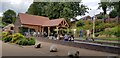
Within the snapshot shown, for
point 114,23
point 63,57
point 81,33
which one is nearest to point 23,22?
point 81,33

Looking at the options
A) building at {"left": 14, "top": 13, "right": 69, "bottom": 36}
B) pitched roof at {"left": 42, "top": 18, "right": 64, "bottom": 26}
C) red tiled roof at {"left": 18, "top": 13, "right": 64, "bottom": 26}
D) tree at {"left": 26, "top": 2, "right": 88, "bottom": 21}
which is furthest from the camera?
red tiled roof at {"left": 18, "top": 13, "right": 64, "bottom": 26}

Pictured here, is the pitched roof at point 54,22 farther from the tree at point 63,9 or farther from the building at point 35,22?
the tree at point 63,9

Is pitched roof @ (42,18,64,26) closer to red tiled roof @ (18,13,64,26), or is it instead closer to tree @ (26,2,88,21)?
red tiled roof @ (18,13,64,26)

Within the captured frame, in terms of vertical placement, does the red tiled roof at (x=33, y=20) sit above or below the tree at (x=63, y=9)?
below

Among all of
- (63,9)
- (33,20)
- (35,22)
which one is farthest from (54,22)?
(33,20)

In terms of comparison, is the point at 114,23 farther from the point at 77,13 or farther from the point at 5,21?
the point at 5,21

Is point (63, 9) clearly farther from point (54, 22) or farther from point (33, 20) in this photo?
point (33, 20)

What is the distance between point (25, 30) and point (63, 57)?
23.6 m

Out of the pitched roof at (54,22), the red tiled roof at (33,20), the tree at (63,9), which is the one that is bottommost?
the pitched roof at (54,22)

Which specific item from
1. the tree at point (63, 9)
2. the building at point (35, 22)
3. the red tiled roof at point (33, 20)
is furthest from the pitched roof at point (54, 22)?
the tree at point (63, 9)

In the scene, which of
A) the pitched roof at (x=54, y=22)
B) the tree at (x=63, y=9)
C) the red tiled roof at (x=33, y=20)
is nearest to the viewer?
the pitched roof at (x=54, y=22)

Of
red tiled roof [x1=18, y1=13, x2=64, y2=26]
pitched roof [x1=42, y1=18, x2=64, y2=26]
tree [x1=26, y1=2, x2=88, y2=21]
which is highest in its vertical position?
tree [x1=26, y1=2, x2=88, y2=21]

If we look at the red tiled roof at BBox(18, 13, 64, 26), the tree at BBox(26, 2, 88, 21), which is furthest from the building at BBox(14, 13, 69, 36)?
the tree at BBox(26, 2, 88, 21)

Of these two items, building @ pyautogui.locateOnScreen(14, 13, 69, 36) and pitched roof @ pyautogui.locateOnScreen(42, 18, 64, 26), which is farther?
building @ pyautogui.locateOnScreen(14, 13, 69, 36)
